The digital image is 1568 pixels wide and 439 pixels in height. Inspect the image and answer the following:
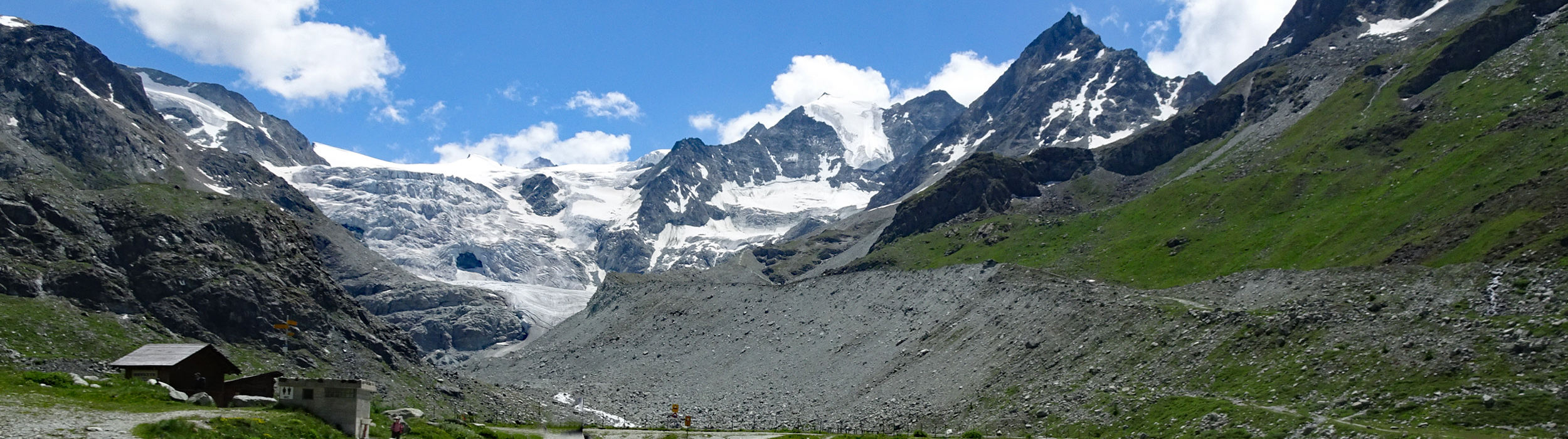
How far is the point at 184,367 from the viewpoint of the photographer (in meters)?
50.0

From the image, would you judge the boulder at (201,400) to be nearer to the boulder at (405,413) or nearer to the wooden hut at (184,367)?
the wooden hut at (184,367)

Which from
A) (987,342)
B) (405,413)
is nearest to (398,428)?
(405,413)

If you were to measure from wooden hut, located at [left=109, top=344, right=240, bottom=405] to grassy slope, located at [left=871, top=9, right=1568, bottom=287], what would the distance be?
81.0m

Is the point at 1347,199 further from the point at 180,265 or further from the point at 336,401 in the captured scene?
the point at 180,265

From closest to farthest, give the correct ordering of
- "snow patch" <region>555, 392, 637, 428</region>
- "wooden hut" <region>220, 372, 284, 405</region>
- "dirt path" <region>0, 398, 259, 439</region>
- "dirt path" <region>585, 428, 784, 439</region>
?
"dirt path" <region>0, 398, 259, 439</region>
"wooden hut" <region>220, 372, 284, 405</region>
"dirt path" <region>585, 428, 784, 439</region>
"snow patch" <region>555, 392, 637, 428</region>

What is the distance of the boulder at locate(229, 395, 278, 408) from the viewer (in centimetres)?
4375

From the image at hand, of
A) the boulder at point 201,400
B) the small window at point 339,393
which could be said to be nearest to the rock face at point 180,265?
the boulder at point 201,400

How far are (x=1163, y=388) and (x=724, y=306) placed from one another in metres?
120

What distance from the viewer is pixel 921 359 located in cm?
12788

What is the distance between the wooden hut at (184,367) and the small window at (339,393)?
9753mm

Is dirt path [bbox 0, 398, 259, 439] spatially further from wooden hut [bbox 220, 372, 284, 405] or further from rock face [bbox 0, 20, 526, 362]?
rock face [bbox 0, 20, 526, 362]

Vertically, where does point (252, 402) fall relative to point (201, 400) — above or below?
below

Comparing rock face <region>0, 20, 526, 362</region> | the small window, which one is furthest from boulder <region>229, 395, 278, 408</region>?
rock face <region>0, 20, 526, 362</region>

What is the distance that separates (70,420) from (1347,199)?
14343 centimetres
